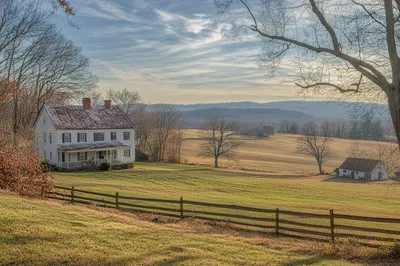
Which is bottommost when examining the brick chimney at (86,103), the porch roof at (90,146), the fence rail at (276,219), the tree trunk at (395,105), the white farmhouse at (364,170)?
the white farmhouse at (364,170)

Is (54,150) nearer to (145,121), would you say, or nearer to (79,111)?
(79,111)

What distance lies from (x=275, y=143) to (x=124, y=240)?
9825 cm

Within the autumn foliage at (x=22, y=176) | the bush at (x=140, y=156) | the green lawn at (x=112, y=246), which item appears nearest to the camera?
the green lawn at (x=112, y=246)

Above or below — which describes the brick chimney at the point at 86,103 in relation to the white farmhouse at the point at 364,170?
above

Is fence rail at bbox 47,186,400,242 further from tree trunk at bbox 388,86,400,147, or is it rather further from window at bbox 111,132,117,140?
window at bbox 111,132,117,140

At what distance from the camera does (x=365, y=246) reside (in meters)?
11.4

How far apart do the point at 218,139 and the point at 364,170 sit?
1006 inches

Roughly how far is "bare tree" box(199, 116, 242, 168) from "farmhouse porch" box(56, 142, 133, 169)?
60.0ft

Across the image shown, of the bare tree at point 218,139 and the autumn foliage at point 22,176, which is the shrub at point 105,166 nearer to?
the bare tree at point 218,139

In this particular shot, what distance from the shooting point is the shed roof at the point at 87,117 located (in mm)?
44750

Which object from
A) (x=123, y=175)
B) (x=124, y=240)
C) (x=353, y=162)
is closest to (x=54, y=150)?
(x=123, y=175)

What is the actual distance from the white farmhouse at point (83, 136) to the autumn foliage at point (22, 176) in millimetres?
23101

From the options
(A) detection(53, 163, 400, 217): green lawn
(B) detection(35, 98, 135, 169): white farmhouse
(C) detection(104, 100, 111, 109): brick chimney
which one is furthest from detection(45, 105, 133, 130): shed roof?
(A) detection(53, 163, 400, 217): green lawn

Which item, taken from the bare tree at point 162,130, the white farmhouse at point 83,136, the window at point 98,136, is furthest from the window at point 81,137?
the bare tree at point 162,130
